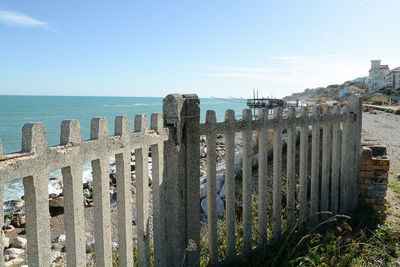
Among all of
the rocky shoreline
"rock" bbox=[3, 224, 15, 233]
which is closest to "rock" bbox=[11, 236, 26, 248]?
the rocky shoreline

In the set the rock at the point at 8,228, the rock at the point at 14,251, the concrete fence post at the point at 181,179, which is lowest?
the rock at the point at 8,228

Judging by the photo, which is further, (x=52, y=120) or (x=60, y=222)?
(x=52, y=120)

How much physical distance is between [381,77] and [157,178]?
9775 centimetres

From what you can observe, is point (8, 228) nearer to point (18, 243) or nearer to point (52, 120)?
Answer: point (18, 243)

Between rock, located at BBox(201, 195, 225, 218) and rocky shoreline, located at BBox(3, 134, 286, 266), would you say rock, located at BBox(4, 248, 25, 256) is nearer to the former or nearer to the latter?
rocky shoreline, located at BBox(3, 134, 286, 266)

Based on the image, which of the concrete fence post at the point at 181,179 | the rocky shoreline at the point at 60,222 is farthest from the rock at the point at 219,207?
the concrete fence post at the point at 181,179

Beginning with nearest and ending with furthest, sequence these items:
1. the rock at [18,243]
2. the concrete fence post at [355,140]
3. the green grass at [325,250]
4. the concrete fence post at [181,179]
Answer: the concrete fence post at [181,179]
the green grass at [325,250]
the concrete fence post at [355,140]
the rock at [18,243]

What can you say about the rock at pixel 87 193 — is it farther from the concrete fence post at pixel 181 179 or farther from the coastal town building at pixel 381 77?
the coastal town building at pixel 381 77

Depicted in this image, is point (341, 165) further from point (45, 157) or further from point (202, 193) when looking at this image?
point (45, 157)

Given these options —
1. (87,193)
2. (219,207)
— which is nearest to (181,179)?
(219,207)

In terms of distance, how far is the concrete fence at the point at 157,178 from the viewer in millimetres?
1780

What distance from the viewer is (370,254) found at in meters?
4.00

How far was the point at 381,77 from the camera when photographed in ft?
289

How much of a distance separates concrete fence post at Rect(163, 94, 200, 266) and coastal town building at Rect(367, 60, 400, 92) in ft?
272
